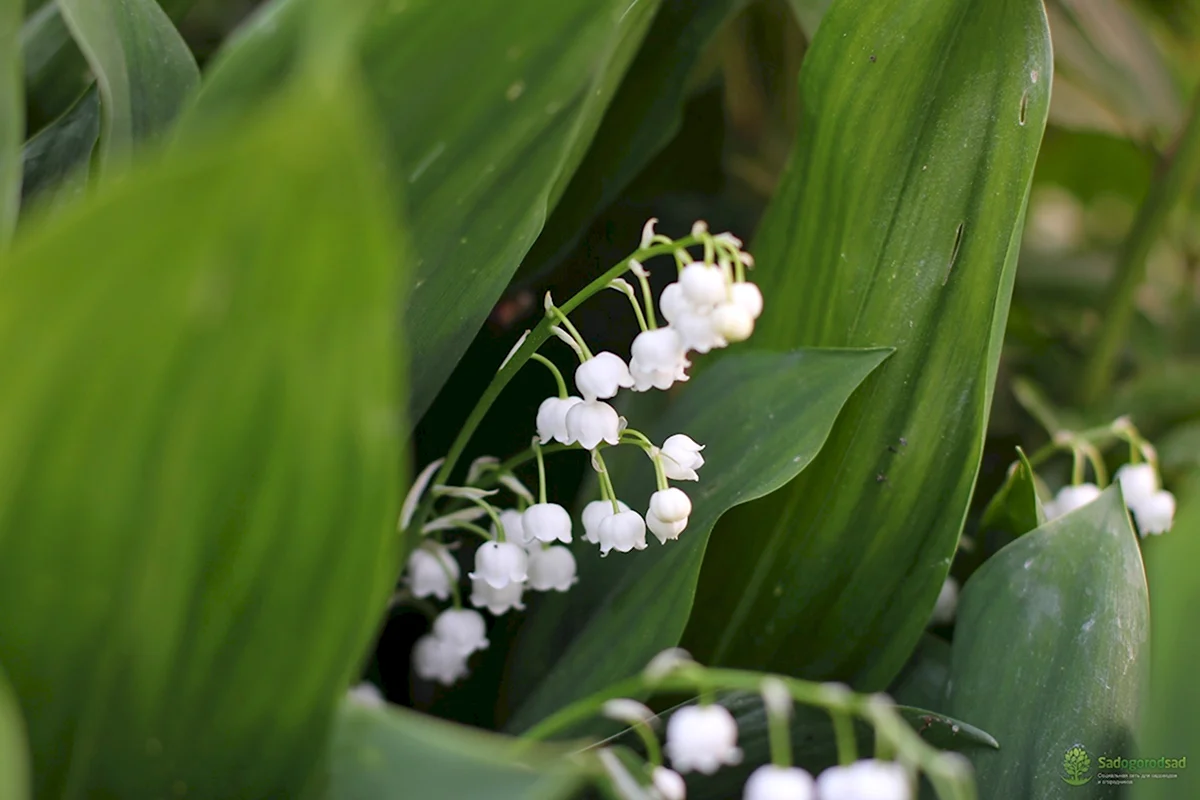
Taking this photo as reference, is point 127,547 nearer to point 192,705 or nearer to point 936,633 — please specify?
point 192,705

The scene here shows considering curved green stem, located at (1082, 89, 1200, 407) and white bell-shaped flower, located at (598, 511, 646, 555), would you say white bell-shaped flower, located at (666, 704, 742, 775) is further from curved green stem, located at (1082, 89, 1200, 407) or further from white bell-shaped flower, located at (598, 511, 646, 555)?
curved green stem, located at (1082, 89, 1200, 407)

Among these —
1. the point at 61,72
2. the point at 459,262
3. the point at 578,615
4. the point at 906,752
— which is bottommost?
the point at 578,615

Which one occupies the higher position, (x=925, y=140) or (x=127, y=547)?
(x=127, y=547)

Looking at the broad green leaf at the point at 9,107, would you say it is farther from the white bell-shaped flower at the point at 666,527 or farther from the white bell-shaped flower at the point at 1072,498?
the white bell-shaped flower at the point at 1072,498

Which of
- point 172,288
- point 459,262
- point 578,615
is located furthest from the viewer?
point 578,615

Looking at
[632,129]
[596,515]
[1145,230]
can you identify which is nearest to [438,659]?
[596,515]

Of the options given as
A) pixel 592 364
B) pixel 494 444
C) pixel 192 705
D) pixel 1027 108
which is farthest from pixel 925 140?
pixel 192 705

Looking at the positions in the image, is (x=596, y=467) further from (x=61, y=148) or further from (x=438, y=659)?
(x=61, y=148)
